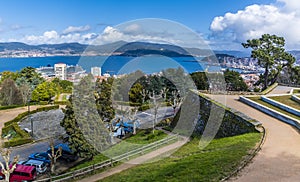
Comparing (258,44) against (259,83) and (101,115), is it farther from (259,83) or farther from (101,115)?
A: (101,115)

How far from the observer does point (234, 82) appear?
121ft

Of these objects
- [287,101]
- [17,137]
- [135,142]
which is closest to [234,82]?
[287,101]

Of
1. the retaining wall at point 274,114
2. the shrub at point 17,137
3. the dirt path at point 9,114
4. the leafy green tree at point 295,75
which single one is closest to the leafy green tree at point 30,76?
the dirt path at point 9,114

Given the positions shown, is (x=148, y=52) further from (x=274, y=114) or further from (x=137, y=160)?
(x=274, y=114)

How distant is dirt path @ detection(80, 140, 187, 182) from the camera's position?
37.7ft

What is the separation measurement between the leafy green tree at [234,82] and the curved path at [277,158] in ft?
79.1

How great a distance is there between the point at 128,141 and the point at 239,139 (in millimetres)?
8437

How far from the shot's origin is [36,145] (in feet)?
62.7

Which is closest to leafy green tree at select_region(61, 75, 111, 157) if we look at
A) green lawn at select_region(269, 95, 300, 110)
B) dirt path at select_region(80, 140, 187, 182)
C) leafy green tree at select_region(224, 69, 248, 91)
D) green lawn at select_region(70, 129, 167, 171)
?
green lawn at select_region(70, 129, 167, 171)

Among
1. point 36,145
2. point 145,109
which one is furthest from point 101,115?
point 145,109

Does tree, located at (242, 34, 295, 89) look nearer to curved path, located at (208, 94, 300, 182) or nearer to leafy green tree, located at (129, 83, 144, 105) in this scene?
leafy green tree, located at (129, 83, 144, 105)

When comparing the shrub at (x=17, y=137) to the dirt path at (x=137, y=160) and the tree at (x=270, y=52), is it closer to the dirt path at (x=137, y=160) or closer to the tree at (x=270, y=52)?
the dirt path at (x=137, y=160)

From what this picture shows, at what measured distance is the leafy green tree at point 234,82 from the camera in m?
36.4

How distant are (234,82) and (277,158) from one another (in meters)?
29.3
